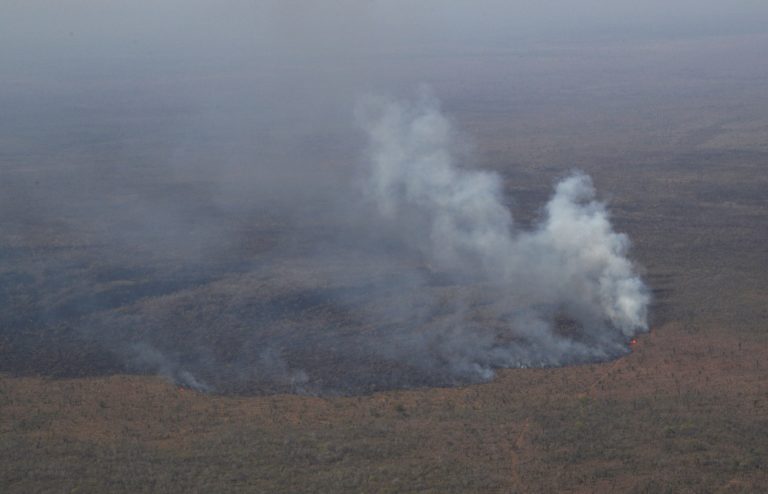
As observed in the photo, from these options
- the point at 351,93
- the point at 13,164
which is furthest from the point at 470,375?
the point at 351,93

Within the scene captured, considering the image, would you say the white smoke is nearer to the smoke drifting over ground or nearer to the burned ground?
the smoke drifting over ground

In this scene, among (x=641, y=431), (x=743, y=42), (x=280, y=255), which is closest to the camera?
(x=641, y=431)

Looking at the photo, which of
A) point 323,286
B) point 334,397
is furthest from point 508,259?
point 334,397

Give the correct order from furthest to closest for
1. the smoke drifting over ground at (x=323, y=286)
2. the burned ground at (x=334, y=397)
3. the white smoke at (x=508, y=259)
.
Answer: the white smoke at (x=508, y=259) → the smoke drifting over ground at (x=323, y=286) → the burned ground at (x=334, y=397)

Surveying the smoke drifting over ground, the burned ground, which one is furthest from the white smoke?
the burned ground

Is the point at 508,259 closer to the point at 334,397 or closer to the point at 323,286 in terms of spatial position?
the point at 323,286

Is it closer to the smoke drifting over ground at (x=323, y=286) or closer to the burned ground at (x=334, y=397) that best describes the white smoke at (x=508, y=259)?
the smoke drifting over ground at (x=323, y=286)

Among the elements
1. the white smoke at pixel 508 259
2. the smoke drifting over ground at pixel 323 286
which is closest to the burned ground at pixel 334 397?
the smoke drifting over ground at pixel 323 286

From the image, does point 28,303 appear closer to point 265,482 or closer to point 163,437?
point 163,437
